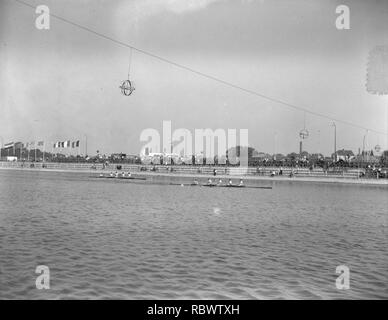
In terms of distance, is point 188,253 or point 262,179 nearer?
point 188,253

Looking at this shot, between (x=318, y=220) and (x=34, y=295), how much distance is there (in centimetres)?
1871

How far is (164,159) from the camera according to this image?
488 ft

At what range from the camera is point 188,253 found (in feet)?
51.0

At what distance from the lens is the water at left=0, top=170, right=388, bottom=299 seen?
11.5m

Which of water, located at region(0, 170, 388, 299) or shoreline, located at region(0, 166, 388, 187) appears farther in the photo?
shoreline, located at region(0, 166, 388, 187)

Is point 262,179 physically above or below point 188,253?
above

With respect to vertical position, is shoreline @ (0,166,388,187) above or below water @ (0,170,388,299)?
above

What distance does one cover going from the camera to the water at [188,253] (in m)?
11.5

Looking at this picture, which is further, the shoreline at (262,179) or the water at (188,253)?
the shoreline at (262,179)

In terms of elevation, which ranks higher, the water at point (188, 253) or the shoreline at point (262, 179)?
the shoreline at point (262, 179)
